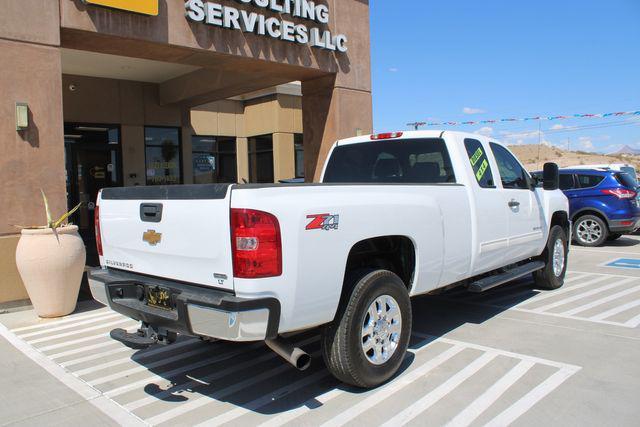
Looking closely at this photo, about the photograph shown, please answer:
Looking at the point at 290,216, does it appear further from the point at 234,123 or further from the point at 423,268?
the point at 234,123

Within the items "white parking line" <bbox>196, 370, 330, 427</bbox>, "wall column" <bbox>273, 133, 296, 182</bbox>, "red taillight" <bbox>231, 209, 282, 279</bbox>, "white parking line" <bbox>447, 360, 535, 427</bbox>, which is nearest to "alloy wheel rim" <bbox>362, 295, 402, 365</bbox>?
"white parking line" <bbox>196, 370, 330, 427</bbox>

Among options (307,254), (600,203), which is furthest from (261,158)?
(307,254)

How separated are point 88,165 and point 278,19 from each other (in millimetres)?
6533

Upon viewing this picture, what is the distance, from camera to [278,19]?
30.0ft

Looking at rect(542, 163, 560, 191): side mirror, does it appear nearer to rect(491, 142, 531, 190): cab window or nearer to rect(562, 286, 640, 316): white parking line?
rect(491, 142, 531, 190): cab window

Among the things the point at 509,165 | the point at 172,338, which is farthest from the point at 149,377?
the point at 509,165

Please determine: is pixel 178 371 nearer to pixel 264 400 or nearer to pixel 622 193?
pixel 264 400

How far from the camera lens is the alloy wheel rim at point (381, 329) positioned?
399 centimetres

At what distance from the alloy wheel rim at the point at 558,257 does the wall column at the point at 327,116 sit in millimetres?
4575

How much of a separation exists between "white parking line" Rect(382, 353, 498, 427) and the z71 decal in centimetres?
135

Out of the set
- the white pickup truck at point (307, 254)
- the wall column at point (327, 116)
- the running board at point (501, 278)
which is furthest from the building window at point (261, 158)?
the white pickup truck at point (307, 254)

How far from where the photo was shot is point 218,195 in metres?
3.30

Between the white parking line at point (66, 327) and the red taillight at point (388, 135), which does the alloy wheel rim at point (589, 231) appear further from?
the white parking line at point (66, 327)

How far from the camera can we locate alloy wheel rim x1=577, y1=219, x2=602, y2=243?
40.3 ft
